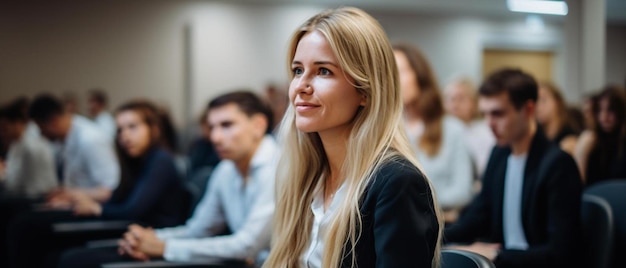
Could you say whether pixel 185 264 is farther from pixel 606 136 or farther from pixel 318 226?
pixel 606 136

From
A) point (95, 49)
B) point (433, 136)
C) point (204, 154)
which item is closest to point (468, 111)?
point (204, 154)

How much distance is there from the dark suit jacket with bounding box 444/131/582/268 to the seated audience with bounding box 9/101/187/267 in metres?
1.50

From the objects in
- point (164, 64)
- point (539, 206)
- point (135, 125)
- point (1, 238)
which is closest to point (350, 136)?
point (539, 206)

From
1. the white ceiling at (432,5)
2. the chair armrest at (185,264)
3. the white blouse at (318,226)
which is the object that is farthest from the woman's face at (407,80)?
the white ceiling at (432,5)

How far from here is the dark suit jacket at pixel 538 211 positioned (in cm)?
198

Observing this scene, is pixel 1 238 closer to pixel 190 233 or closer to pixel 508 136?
pixel 190 233

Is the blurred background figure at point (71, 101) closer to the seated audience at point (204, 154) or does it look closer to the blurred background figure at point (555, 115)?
the seated audience at point (204, 154)

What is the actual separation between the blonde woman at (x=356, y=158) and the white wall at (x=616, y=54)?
305 centimetres

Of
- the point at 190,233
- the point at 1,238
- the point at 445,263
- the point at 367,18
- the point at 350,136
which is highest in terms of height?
the point at 367,18

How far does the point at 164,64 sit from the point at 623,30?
6.48 m

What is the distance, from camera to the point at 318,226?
1459 mm

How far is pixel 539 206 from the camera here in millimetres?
2111

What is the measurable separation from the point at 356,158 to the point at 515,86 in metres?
1.15

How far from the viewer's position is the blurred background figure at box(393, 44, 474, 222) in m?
3.00
